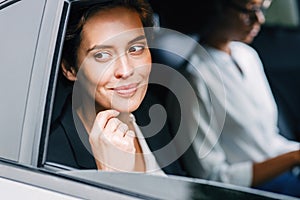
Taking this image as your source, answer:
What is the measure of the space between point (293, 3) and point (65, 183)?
3.02ft

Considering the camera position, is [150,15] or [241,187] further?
[150,15]

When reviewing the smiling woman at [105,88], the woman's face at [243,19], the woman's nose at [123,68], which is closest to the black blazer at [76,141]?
the smiling woman at [105,88]

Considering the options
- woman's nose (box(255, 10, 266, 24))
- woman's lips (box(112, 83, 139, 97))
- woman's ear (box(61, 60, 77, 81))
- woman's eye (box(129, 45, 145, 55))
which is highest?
woman's ear (box(61, 60, 77, 81))

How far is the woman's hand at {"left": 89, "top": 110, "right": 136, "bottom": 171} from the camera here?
98.8 inches

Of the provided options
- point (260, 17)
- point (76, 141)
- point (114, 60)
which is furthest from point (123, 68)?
point (260, 17)

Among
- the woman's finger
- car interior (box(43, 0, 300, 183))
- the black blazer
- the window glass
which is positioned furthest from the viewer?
the window glass

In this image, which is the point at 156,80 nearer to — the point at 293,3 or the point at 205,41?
the point at 205,41

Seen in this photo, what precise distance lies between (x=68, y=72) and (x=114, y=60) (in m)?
0.19

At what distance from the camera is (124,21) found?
8.38ft

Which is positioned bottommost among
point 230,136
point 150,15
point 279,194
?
point 279,194

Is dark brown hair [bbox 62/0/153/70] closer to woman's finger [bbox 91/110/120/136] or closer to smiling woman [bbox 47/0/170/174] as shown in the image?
smiling woman [bbox 47/0/170/174]

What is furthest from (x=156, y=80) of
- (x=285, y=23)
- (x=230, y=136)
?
(x=285, y=23)

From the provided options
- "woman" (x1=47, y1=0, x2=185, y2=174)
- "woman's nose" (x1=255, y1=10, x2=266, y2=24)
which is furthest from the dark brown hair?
"woman's nose" (x1=255, y1=10, x2=266, y2=24)

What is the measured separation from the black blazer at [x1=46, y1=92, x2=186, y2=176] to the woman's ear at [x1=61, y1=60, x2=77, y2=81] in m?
0.07
